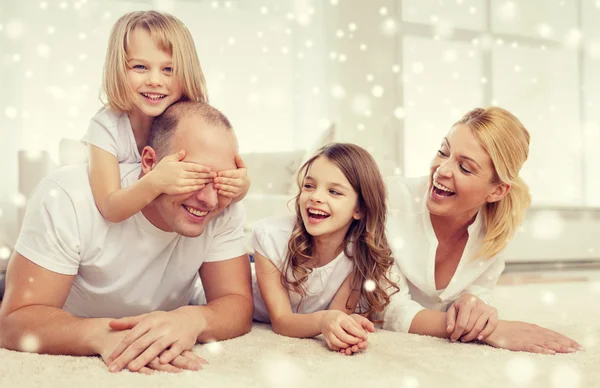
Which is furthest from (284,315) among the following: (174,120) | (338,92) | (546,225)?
(338,92)

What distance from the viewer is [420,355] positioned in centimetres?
125

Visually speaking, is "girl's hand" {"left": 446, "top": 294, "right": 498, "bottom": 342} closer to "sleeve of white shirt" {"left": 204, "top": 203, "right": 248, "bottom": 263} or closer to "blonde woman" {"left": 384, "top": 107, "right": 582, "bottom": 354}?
"blonde woman" {"left": 384, "top": 107, "right": 582, "bottom": 354}

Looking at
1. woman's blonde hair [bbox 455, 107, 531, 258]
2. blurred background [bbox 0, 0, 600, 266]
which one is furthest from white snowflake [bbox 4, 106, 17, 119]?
woman's blonde hair [bbox 455, 107, 531, 258]

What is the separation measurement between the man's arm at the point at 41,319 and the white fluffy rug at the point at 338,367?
3 cm

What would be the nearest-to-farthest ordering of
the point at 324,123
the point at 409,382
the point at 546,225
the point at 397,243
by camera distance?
the point at 409,382, the point at 397,243, the point at 546,225, the point at 324,123

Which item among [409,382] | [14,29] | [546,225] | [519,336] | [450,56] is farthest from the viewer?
[450,56]

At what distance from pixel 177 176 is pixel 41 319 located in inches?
14.9

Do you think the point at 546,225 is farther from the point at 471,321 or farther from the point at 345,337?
the point at 345,337

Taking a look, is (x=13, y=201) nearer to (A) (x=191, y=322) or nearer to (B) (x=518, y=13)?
(A) (x=191, y=322)

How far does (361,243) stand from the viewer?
1.62 m

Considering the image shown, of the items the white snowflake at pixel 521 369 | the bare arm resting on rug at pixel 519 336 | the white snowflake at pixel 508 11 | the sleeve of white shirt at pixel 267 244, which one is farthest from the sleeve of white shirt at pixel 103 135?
the white snowflake at pixel 508 11

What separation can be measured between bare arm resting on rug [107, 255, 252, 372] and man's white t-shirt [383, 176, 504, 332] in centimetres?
40

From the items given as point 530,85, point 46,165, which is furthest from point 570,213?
point 46,165

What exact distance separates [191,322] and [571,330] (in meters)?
0.97
